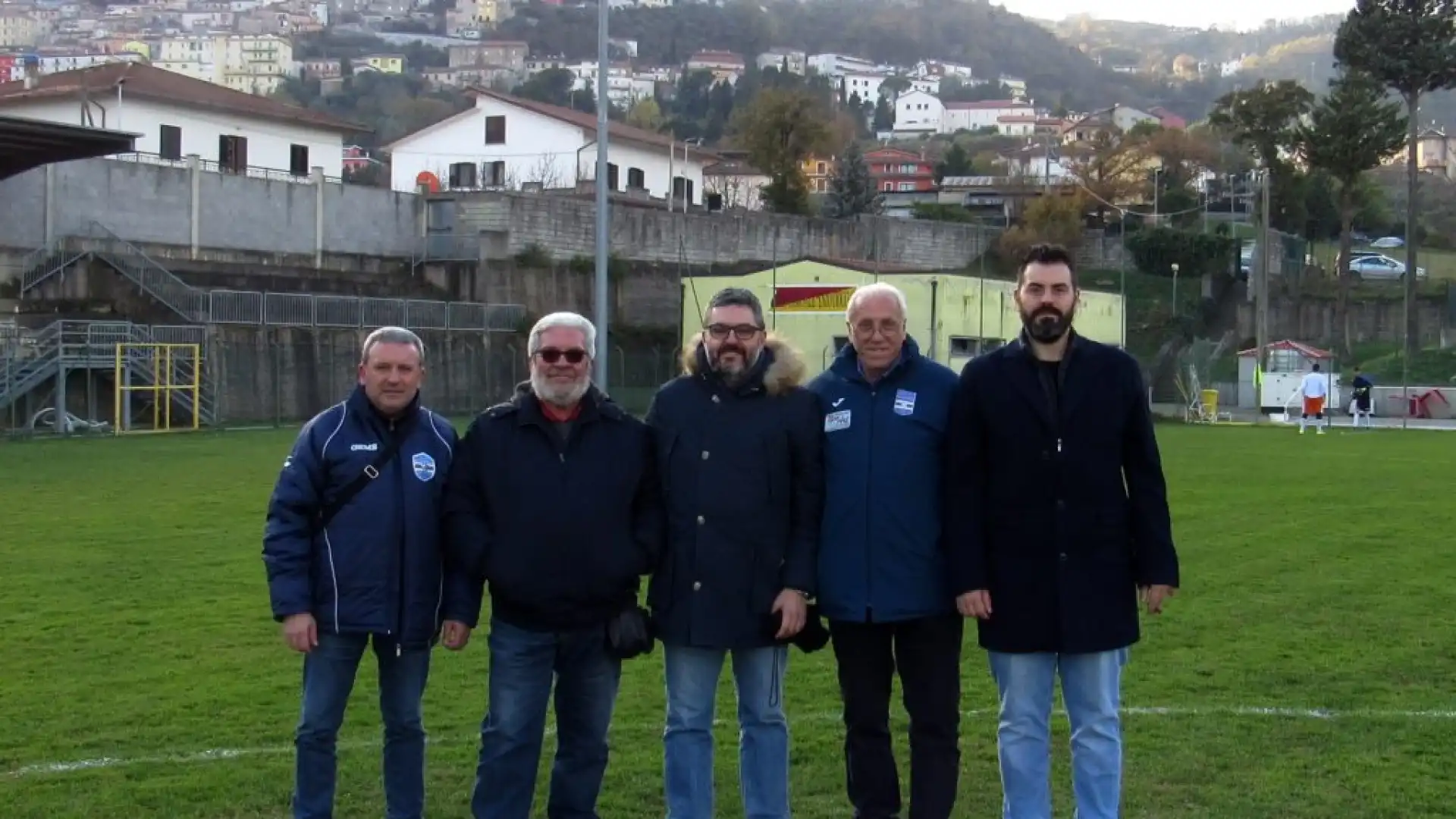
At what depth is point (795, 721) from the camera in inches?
321

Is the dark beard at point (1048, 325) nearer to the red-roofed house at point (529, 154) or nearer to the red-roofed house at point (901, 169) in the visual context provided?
the red-roofed house at point (529, 154)

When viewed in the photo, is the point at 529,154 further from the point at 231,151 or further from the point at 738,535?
the point at 738,535

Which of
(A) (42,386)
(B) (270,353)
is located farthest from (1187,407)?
(A) (42,386)

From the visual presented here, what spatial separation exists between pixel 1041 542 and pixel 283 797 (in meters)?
3.12

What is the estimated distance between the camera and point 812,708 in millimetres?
8461

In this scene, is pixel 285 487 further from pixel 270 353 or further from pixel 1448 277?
pixel 1448 277

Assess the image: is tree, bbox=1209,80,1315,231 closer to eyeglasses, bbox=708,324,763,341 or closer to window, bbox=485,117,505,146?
window, bbox=485,117,505,146

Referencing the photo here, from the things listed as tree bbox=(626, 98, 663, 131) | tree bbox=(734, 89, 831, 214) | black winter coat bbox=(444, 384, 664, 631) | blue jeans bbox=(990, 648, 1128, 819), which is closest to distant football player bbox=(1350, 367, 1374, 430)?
tree bbox=(734, 89, 831, 214)

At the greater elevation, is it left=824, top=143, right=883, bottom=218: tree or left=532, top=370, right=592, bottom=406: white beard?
left=824, top=143, right=883, bottom=218: tree

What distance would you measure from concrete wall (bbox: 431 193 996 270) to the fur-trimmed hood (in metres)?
39.0

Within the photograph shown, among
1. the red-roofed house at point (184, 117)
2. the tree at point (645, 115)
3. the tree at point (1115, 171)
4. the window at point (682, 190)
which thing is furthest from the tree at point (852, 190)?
the tree at point (645, 115)

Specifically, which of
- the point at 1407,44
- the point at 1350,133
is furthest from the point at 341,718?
the point at 1407,44

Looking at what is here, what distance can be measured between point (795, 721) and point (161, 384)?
2932 cm

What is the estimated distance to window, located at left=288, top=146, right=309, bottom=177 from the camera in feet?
188
